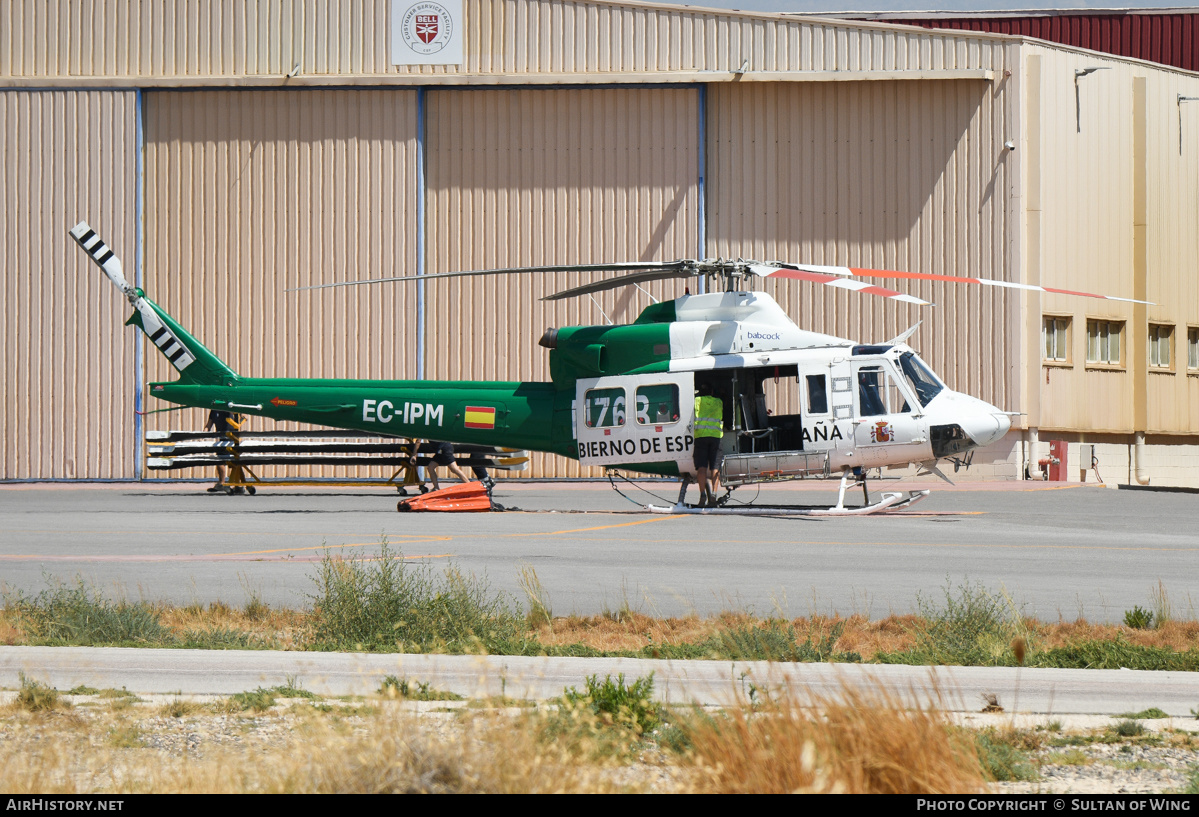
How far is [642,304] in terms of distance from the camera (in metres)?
31.7

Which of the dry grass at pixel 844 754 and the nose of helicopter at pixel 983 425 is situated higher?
the nose of helicopter at pixel 983 425

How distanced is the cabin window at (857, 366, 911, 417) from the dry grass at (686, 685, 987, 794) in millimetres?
14557

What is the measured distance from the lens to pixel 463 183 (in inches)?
1257

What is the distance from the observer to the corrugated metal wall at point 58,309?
1249 inches

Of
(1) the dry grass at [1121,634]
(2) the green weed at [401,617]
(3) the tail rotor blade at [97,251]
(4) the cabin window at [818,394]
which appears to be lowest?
(1) the dry grass at [1121,634]

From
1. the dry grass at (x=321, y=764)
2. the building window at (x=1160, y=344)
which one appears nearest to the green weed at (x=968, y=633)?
the dry grass at (x=321, y=764)

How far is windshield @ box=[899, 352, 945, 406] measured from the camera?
1936 cm

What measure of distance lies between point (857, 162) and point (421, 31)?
11.8 metres

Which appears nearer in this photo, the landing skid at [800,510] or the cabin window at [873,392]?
the cabin window at [873,392]

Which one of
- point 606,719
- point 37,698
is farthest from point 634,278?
point 37,698

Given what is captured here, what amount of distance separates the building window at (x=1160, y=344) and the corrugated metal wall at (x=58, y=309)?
28.3 metres

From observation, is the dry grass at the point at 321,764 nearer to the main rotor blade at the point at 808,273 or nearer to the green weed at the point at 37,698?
the green weed at the point at 37,698

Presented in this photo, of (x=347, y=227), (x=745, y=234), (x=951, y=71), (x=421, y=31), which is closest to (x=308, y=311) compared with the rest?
(x=347, y=227)

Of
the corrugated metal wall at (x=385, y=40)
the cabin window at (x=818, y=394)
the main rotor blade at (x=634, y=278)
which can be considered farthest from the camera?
the corrugated metal wall at (x=385, y=40)
